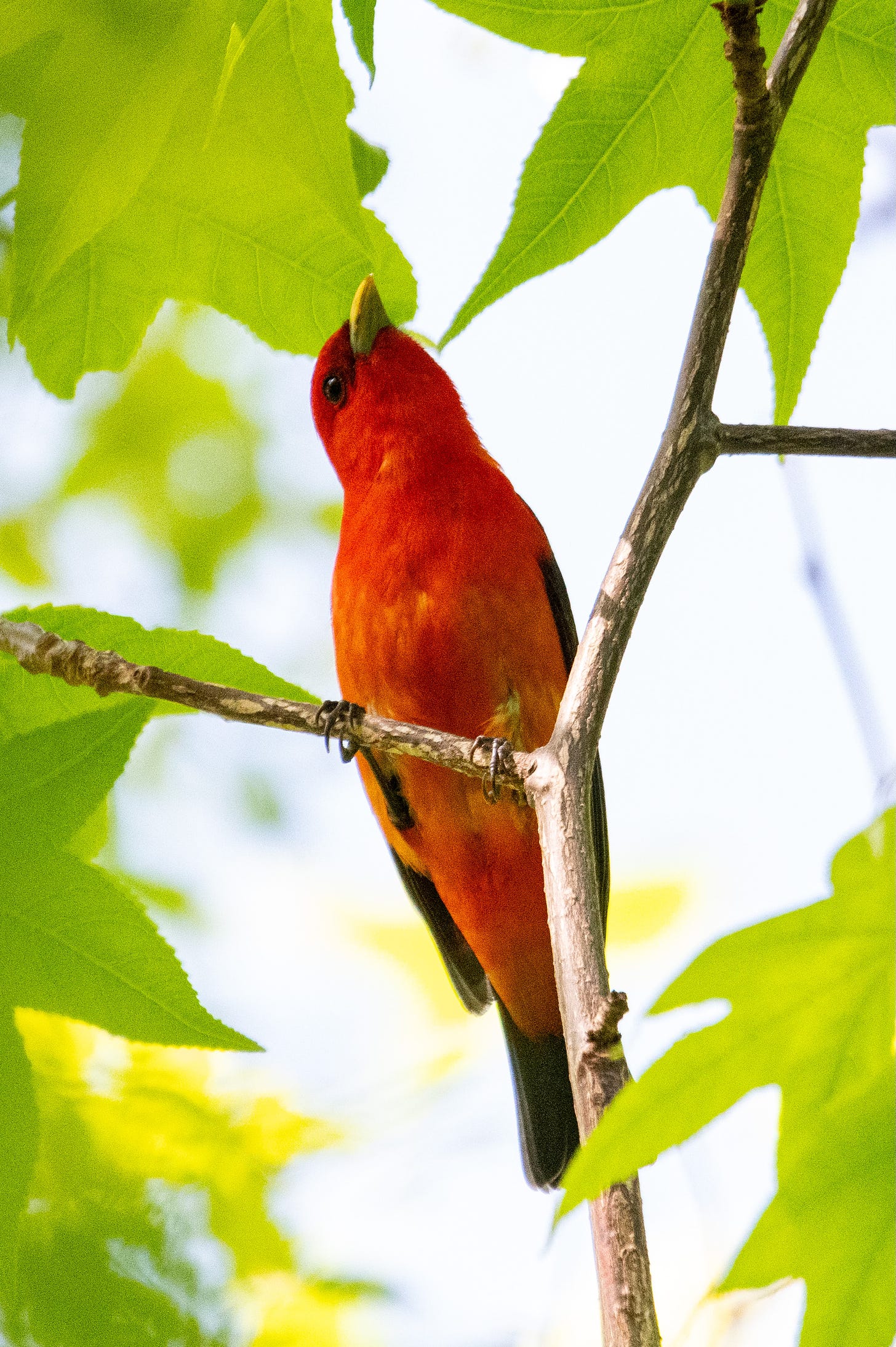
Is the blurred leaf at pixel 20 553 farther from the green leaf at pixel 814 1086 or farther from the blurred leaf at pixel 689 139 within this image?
the green leaf at pixel 814 1086

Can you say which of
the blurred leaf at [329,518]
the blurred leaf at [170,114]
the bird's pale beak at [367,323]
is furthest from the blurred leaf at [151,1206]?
the blurred leaf at [329,518]

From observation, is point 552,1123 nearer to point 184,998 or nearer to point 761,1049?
point 184,998

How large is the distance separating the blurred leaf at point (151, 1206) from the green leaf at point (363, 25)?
2138 millimetres

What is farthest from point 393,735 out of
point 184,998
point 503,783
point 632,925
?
point 632,925

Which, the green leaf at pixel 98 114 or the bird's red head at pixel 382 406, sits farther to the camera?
the bird's red head at pixel 382 406

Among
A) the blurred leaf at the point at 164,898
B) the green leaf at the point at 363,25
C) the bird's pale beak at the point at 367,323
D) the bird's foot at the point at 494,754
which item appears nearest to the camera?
the green leaf at the point at 363,25

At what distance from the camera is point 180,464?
5.75 m

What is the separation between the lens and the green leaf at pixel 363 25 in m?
1.99

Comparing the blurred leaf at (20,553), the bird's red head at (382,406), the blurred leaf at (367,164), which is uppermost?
the blurred leaf at (20,553)

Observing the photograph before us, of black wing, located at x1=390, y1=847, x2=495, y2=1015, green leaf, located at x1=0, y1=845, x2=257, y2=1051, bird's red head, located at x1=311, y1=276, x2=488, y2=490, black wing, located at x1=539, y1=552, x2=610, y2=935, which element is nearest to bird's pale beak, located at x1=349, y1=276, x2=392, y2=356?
bird's red head, located at x1=311, y1=276, x2=488, y2=490

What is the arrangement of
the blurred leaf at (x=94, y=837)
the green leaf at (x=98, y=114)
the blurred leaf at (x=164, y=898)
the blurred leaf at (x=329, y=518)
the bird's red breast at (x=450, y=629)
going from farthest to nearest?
1. the blurred leaf at (x=329, y=518)
2. the blurred leaf at (x=164, y=898)
3. the bird's red breast at (x=450, y=629)
4. the blurred leaf at (x=94, y=837)
5. the green leaf at (x=98, y=114)

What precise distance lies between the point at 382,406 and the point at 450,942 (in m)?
1.88

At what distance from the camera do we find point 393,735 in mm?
2332

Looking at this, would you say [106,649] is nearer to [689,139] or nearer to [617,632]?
[617,632]
